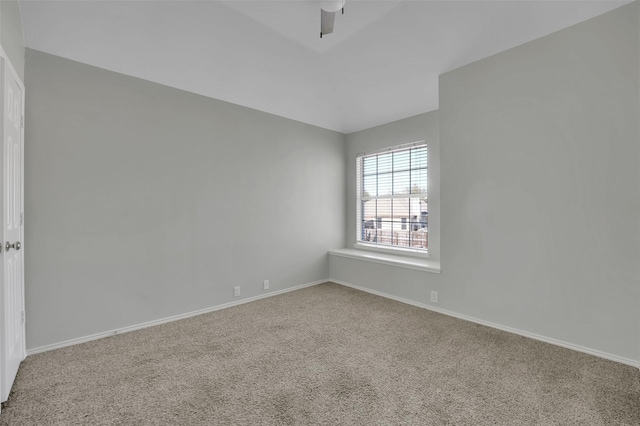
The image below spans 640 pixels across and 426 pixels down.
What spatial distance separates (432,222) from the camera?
3.87 m

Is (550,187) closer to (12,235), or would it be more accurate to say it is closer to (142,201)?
(142,201)

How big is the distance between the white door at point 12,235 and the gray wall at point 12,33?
0.13m

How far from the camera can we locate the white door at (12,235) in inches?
67.5

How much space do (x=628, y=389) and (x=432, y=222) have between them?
2300 millimetres

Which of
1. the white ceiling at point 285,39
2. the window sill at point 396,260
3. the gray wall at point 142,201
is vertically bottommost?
the window sill at point 396,260

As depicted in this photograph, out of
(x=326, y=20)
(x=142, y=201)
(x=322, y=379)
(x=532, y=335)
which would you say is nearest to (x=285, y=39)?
(x=326, y=20)

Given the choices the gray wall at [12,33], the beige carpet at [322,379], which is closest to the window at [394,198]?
the beige carpet at [322,379]

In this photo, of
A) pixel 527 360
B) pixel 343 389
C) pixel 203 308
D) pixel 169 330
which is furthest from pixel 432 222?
pixel 169 330

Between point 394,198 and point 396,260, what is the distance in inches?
42.3

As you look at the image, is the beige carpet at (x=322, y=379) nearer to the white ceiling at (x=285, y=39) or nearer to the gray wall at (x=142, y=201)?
the gray wall at (x=142, y=201)

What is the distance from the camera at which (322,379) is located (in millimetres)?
1997

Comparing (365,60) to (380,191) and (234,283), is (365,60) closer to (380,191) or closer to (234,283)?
(380,191)

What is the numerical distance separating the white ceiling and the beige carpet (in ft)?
8.53

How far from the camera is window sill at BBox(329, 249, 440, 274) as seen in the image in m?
3.41
